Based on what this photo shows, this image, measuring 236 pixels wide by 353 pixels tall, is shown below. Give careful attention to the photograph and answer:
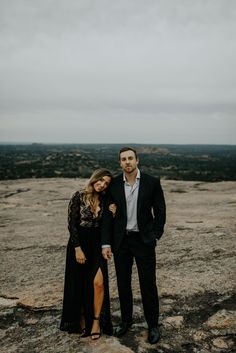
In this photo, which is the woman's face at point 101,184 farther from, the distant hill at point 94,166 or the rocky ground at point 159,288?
the distant hill at point 94,166

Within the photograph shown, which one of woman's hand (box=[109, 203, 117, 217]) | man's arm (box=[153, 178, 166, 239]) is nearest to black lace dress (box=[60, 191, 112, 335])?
woman's hand (box=[109, 203, 117, 217])

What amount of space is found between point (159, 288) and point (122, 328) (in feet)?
3.76

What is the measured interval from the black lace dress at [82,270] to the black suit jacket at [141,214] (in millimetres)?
116

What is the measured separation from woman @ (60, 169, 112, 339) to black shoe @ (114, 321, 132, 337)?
0.21 ft

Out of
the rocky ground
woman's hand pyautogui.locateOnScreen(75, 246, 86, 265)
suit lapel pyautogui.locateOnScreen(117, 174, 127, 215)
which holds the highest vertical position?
suit lapel pyautogui.locateOnScreen(117, 174, 127, 215)

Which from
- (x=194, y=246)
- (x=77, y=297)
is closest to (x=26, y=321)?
(x=77, y=297)

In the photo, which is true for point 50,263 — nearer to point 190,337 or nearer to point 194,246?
point 194,246

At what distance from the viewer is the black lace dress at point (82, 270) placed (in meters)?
3.46

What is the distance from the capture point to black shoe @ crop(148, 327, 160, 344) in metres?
3.36

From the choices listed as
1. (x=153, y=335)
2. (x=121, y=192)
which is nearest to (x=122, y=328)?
(x=153, y=335)

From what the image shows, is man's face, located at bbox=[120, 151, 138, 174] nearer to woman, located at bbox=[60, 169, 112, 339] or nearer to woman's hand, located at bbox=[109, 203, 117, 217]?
woman, located at bbox=[60, 169, 112, 339]

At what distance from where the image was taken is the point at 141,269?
3434 millimetres

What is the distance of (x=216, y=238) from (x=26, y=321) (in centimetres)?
398

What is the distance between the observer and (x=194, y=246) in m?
6.39
